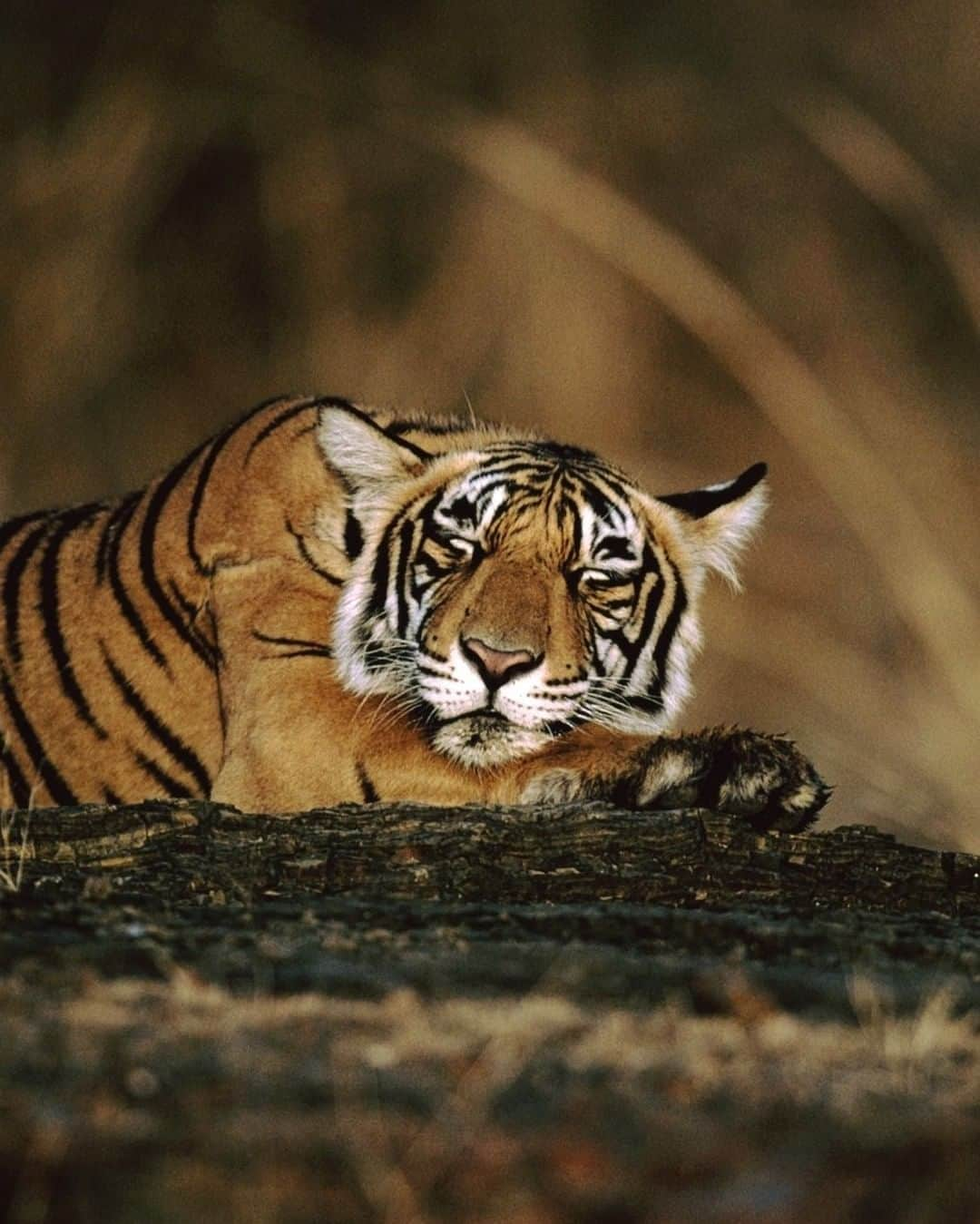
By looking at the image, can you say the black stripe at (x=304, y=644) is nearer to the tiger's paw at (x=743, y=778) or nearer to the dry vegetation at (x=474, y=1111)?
the tiger's paw at (x=743, y=778)

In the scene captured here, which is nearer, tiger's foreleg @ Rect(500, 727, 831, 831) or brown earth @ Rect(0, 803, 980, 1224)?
brown earth @ Rect(0, 803, 980, 1224)

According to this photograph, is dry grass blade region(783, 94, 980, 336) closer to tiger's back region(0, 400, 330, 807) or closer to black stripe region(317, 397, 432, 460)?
black stripe region(317, 397, 432, 460)

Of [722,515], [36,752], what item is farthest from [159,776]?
[722,515]

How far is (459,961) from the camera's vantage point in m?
2.57

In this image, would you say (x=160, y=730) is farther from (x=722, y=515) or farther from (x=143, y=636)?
(x=722, y=515)

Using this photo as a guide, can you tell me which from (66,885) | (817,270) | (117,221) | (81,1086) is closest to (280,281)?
(117,221)

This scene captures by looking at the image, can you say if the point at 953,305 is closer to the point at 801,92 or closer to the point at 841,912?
the point at 801,92

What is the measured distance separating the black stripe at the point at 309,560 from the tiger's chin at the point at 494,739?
0.72 m

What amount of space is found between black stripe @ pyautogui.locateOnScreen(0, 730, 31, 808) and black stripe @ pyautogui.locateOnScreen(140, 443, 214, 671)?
49 centimetres

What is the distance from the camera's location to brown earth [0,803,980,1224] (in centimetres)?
189

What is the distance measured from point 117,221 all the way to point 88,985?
941cm

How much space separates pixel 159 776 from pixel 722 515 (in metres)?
1.42

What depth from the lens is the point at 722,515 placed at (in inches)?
192

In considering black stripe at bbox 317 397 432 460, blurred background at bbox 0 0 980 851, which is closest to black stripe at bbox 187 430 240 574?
black stripe at bbox 317 397 432 460
